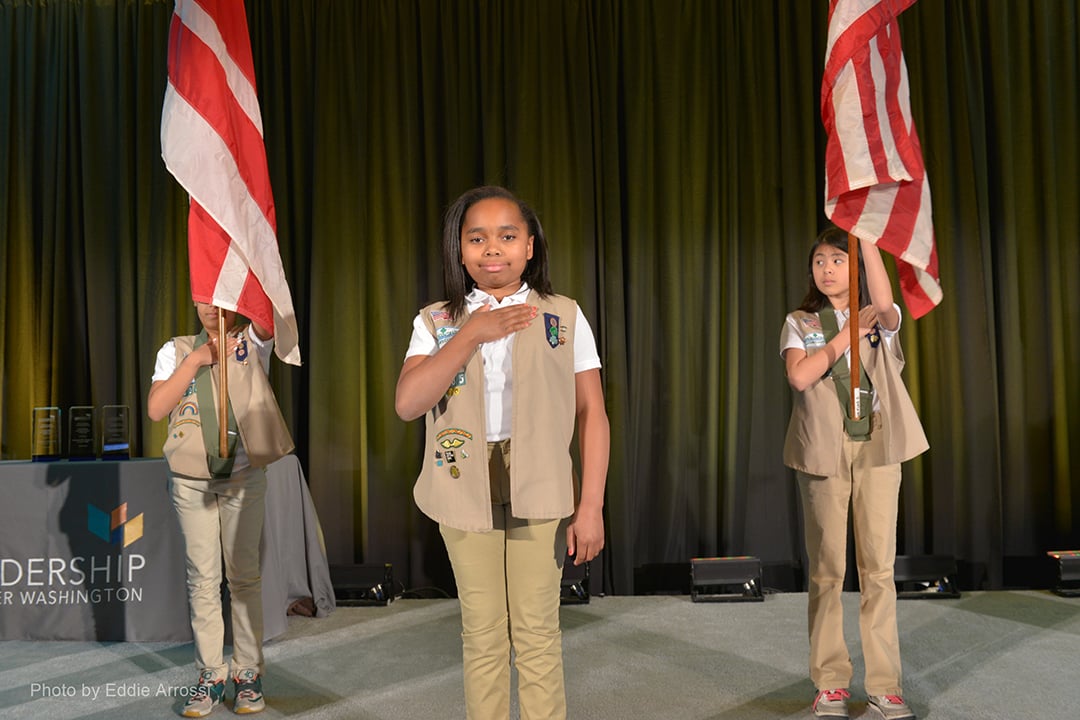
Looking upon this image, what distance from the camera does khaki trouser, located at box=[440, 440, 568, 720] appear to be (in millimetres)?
1949

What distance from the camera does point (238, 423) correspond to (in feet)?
9.94

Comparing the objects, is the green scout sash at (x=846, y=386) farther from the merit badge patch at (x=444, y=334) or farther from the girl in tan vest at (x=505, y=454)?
the merit badge patch at (x=444, y=334)

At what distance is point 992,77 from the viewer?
5039 mm

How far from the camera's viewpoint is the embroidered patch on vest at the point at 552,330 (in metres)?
2.02

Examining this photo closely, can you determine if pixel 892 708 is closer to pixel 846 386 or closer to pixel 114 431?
pixel 846 386

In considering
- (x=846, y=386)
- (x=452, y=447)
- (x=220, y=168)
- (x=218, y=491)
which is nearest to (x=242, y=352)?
(x=218, y=491)

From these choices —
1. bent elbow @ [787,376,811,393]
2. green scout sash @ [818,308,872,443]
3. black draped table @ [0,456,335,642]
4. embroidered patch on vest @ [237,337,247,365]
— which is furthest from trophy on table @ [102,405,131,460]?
green scout sash @ [818,308,872,443]

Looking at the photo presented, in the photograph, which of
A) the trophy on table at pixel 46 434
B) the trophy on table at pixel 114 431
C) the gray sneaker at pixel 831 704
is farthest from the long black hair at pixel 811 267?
the trophy on table at pixel 46 434

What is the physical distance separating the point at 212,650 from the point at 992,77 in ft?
15.8

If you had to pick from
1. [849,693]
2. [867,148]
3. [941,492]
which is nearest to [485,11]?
[867,148]

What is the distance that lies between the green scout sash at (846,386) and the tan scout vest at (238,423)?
1.83 metres

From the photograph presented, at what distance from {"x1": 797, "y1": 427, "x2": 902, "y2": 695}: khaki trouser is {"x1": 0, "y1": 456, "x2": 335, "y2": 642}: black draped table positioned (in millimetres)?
2292

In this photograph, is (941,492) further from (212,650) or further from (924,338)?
(212,650)

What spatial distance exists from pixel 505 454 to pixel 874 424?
1394 mm
